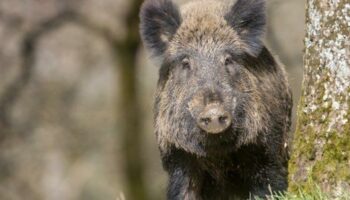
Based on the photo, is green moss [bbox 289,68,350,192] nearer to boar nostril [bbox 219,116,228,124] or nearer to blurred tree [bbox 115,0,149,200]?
boar nostril [bbox 219,116,228,124]

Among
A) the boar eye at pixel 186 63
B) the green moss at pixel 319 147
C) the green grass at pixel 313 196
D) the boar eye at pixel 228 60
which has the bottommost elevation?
the green grass at pixel 313 196

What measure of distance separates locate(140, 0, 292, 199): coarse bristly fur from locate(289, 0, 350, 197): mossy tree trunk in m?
0.84

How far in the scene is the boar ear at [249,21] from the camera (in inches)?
354

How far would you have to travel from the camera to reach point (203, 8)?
30.1ft

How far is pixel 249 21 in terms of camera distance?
9125mm

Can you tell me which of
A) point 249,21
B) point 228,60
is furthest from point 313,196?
point 249,21

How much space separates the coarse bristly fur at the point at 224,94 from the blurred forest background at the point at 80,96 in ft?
23.9

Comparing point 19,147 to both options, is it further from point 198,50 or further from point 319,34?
point 319,34

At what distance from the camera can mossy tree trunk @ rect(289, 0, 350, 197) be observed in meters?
7.49

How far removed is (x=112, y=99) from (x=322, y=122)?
10736mm

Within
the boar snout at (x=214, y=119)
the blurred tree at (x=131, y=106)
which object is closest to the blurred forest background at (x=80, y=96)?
the blurred tree at (x=131, y=106)

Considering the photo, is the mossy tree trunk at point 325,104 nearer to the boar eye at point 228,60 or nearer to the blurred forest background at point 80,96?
the boar eye at point 228,60

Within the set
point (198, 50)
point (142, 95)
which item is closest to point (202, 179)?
point (198, 50)

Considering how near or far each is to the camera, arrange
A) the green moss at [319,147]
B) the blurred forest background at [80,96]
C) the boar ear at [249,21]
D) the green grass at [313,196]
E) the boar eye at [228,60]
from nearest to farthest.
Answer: the green grass at [313,196]
the green moss at [319,147]
the boar eye at [228,60]
the boar ear at [249,21]
the blurred forest background at [80,96]
